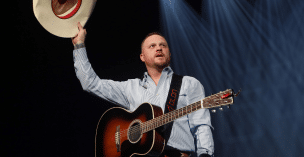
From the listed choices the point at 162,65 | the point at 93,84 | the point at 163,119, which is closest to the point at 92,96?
the point at 93,84

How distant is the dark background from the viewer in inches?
107

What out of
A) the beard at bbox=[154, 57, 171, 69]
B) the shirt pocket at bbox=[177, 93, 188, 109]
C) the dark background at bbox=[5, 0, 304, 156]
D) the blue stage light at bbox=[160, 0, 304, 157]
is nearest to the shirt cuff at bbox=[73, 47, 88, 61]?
the beard at bbox=[154, 57, 171, 69]

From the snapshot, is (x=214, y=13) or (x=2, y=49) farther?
(x=214, y=13)

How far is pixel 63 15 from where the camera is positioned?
2.03 m

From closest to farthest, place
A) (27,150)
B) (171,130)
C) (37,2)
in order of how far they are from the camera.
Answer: (171,130), (37,2), (27,150)

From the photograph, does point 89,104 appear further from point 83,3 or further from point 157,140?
point 157,140

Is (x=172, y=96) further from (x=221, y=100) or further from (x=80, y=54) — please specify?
(x=80, y=54)

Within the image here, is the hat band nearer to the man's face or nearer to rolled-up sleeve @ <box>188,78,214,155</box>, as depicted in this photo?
the man's face

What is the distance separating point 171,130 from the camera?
174 centimetres

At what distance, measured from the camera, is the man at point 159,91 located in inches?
67.6

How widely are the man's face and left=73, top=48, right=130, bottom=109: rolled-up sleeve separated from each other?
0.39 meters

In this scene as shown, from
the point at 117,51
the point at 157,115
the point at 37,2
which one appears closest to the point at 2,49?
the point at 37,2

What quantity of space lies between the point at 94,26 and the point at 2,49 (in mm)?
1462

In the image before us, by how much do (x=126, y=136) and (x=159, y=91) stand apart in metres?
0.50
